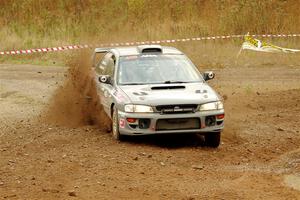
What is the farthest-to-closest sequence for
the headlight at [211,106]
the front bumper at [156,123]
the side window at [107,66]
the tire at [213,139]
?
1. the side window at [107,66]
2. the tire at [213,139]
3. the headlight at [211,106]
4. the front bumper at [156,123]

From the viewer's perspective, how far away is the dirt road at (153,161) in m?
9.21

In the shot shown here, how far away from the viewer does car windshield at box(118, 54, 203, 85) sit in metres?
13.0

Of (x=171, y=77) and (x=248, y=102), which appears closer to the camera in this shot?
(x=171, y=77)

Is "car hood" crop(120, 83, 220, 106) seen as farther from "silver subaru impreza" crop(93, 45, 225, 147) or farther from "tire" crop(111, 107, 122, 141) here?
"tire" crop(111, 107, 122, 141)

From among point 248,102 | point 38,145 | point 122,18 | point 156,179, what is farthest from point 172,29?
point 156,179

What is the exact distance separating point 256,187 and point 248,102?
28.0 ft

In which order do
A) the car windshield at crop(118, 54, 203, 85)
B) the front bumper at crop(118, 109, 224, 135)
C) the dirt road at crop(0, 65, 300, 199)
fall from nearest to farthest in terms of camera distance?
the dirt road at crop(0, 65, 300, 199)
the front bumper at crop(118, 109, 224, 135)
the car windshield at crop(118, 54, 203, 85)

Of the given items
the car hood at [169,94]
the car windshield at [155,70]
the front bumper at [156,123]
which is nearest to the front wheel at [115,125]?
the front bumper at [156,123]

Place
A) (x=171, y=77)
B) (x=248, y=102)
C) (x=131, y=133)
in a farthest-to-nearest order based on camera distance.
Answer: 1. (x=248, y=102)
2. (x=171, y=77)
3. (x=131, y=133)

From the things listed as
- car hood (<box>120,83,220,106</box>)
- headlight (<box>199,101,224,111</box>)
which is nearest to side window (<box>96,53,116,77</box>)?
car hood (<box>120,83,220,106</box>)

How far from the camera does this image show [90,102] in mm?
14594

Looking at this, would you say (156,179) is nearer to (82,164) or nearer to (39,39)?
(82,164)

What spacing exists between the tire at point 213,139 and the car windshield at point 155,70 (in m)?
1.20

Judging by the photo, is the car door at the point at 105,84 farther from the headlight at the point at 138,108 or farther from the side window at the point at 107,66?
the headlight at the point at 138,108
